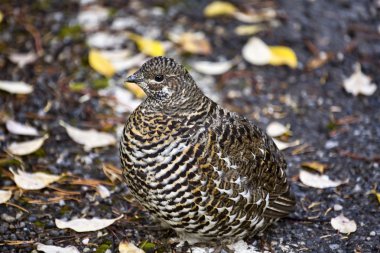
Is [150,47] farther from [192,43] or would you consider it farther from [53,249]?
[53,249]

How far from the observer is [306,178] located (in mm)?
5227

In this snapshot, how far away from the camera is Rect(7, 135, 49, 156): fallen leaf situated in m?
5.19

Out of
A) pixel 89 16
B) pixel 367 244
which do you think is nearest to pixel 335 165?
pixel 367 244

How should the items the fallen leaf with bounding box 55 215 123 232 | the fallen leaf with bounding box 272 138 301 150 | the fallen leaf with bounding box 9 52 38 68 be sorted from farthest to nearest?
the fallen leaf with bounding box 9 52 38 68
the fallen leaf with bounding box 272 138 301 150
the fallen leaf with bounding box 55 215 123 232

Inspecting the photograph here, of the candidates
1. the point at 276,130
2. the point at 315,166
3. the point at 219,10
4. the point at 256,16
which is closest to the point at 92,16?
the point at 219,10

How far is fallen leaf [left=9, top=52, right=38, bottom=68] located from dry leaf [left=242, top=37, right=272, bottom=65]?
7.36 ft

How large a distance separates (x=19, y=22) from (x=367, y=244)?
4522 mm

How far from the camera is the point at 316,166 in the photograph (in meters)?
5.34

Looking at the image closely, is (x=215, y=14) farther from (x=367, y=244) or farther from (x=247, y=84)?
(x=367, y=244)

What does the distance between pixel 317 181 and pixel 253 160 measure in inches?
43.6

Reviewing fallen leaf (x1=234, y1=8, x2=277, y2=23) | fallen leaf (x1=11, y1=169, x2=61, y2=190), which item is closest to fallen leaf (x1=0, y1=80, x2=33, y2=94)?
fallen leaf (x1=11, y1=169, x2=61, y2=190)

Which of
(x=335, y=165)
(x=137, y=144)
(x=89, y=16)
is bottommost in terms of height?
(x=335, y=165)

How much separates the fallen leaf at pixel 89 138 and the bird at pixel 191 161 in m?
1.33

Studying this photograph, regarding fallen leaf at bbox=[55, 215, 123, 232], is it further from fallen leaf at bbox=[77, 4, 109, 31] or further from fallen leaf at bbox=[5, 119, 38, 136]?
fallen leaf at bbox=[77, 4, 109, 31]
